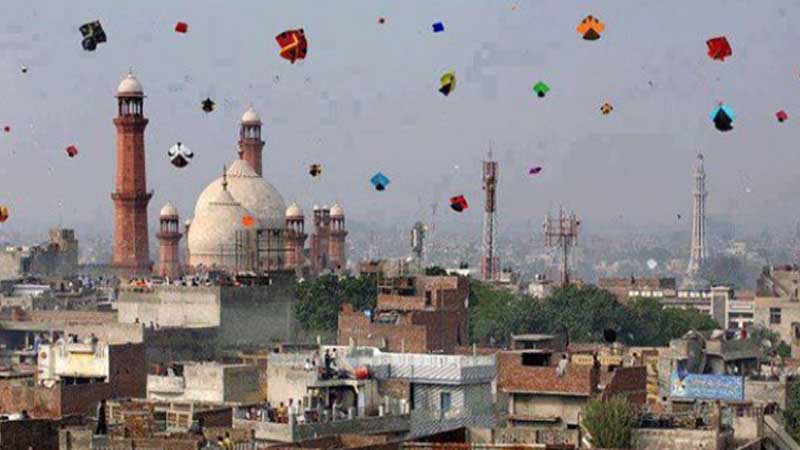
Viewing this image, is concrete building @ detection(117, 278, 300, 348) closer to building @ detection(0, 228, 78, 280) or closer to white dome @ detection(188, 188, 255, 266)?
white dome @ detection(188, 188, 255, 266)

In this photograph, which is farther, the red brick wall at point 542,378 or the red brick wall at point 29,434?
the red brick wall at point 542,378

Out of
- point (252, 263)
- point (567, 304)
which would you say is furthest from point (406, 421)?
point (567, 304)

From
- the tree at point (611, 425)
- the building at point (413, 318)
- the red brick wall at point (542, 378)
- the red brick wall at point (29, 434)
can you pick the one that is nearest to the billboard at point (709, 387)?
the red brick wall at point (542, 378)

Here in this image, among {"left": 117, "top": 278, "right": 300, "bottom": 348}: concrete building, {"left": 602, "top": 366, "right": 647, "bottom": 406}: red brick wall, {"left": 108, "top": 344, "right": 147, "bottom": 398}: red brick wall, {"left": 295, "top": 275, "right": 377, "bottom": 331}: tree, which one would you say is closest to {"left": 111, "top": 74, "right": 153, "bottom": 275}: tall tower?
{"left": 295, "top": 275, "right": 377, "bottom": 331}: tree

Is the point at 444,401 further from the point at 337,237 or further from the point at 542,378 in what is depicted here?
the point at 337,237

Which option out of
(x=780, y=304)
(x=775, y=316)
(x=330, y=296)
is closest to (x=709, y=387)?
(x=330, y=296)

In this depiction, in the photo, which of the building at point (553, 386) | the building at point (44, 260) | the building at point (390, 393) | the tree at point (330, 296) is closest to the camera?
the building at point (390, 393)

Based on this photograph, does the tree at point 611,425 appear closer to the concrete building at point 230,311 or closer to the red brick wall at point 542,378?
the red brick wall at point 542,378
